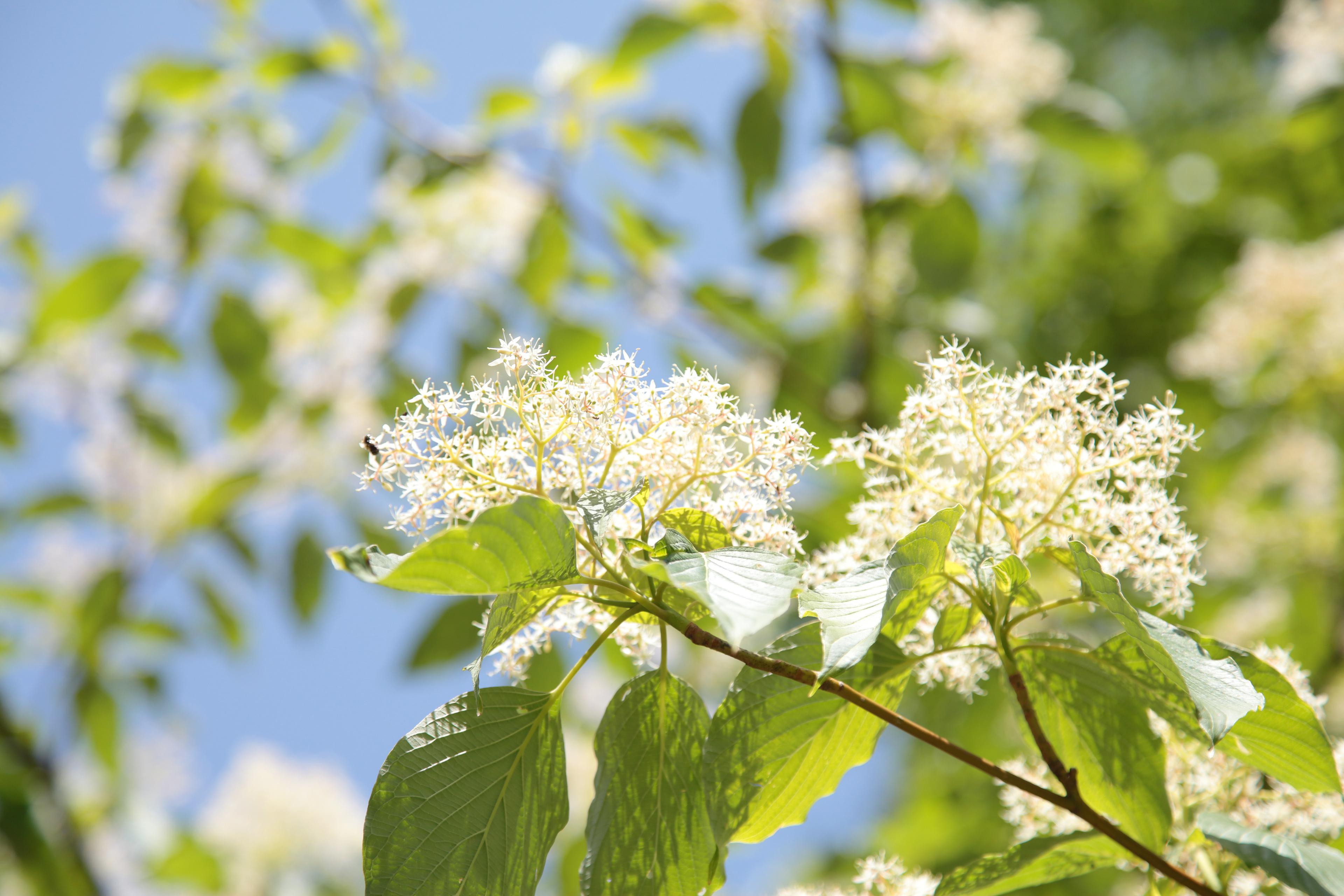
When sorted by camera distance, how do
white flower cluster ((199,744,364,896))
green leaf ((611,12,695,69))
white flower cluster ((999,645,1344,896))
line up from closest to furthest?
white flower cluster ((999,645,1344,896)) → green leaf ((611,12,695,69)) → white flower cluster ((199,744,364,896))

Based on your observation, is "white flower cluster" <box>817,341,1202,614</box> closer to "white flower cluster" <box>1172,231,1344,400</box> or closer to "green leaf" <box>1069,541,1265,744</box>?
→ "green leaf" <box>1069,541,1265,744</box>

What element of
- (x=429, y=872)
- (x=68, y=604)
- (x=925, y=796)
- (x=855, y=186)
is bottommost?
(x=429, y=872)

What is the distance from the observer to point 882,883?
1.86ft

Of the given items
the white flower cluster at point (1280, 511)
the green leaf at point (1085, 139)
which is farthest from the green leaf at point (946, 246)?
the white flower cluster at point (1280, 511)

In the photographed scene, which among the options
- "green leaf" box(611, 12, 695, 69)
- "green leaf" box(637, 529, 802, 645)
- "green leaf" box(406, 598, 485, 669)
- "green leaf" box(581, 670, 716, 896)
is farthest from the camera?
"green leaf" box(611, 12, 695, 69)

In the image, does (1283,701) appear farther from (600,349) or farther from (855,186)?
(855,186)

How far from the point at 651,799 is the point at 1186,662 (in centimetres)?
26

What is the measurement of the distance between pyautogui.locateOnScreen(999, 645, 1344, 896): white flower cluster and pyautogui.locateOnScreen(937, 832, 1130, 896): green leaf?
38 mm

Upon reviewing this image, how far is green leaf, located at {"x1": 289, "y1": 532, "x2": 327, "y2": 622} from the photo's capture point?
210 centimetres

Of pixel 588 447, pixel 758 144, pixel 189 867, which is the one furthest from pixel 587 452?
pixel 189 867

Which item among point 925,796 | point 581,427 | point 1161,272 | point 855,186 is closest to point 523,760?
point 581,427

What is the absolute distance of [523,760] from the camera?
1.55 feet

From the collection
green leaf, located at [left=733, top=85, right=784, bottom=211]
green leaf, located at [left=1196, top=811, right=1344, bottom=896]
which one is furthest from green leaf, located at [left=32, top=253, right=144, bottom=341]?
green leaf, located at [left=1196, top=811, right=1344, bottom=896]

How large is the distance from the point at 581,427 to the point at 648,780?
0.60 feet
